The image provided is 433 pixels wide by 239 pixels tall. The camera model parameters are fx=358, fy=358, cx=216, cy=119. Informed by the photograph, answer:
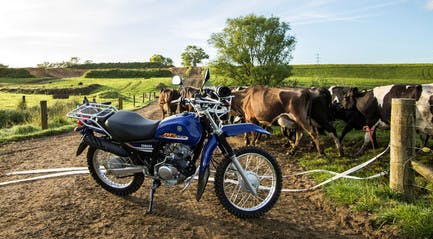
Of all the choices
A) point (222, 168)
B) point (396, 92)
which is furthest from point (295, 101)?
point (222, 168)

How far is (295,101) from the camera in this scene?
9.11 m

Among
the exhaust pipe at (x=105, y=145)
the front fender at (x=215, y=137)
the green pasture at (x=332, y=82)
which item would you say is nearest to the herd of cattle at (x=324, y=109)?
the exhaust pipe at (x=105, y=145)

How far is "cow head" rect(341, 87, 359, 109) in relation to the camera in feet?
35.8

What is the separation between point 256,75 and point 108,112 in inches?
1063

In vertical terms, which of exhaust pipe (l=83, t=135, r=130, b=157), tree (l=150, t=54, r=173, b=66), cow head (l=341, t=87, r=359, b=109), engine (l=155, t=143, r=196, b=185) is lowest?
engine (l=155, t=143, r=196, b=185)

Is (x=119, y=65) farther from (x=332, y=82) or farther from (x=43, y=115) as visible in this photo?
(x=43, y=115)

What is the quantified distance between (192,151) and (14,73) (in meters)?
89.9

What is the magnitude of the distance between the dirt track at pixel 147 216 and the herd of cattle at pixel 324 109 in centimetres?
327

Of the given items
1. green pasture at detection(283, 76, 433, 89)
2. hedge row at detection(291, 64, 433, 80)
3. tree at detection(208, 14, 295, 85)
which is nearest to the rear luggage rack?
green pasture at detection(283, 76, 433, 89)

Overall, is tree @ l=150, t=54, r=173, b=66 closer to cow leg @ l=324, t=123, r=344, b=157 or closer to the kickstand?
cow leg @ l=324, t=123, r=344, b=157

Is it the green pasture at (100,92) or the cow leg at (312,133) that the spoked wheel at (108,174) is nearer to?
the cow leg at (312,133)

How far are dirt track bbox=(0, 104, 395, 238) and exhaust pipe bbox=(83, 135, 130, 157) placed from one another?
0.72m

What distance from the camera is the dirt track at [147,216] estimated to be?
4.04m

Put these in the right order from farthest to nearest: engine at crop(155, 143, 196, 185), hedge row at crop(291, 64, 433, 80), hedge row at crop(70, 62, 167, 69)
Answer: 1. hedge row at crop(70, 62, 167, 69)
2. hedge row at crop(291, 64, 433, 80)
3. engine at crop(155, 143, 196, 185)
